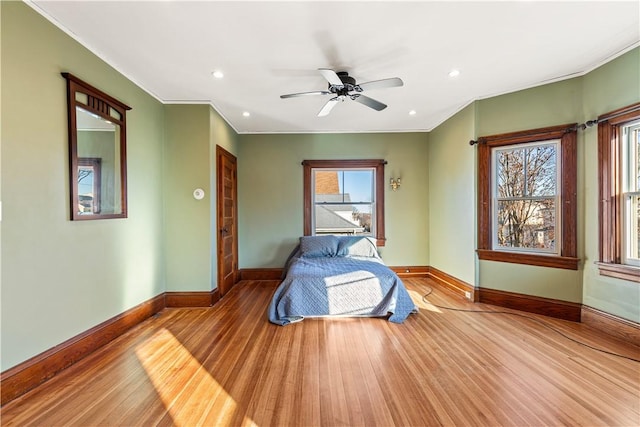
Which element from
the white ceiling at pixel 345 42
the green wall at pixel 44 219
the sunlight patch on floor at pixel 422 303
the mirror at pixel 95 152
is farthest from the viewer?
the sunlight patch on floor at pixel 422 303

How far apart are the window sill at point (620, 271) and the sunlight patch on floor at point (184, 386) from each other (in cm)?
356

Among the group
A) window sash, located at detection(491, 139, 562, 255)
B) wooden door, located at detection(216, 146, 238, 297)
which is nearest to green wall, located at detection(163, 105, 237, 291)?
wooden door, located at detection(216, 146, 238, 297)

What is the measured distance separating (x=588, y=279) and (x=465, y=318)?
139cm

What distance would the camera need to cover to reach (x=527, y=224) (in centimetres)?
338

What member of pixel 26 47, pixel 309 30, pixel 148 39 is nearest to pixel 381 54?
pixel 309 30

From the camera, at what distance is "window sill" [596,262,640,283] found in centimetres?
242

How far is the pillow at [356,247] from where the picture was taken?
172 inches

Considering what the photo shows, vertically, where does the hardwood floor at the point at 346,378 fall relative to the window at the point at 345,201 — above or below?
below

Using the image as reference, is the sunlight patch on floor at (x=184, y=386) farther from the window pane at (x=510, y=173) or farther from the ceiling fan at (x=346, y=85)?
the window pane at (x=510, y=173)

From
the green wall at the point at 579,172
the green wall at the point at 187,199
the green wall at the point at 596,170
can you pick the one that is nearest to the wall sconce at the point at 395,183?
the green wall at the point at 579,172

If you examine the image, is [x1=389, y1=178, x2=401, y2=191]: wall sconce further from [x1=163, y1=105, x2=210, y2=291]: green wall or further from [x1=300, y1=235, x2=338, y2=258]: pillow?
[x1=163, y1=105, x2=210, y2=291]: green wall

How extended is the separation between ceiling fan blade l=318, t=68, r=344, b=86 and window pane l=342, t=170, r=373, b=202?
2.63 meters

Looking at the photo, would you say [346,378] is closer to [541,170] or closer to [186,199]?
[186,199]

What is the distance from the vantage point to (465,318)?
3.07 m
